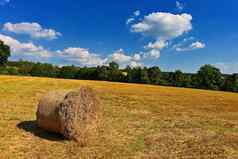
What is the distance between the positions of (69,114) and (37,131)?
1390 mm

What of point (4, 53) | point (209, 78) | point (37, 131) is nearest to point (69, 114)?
point (37, 131)

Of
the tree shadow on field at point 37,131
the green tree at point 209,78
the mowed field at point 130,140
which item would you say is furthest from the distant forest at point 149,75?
the tree shadow on field at point 37,131

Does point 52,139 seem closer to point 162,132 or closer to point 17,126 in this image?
point 17,126

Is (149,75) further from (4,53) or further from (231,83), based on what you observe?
(4,53)

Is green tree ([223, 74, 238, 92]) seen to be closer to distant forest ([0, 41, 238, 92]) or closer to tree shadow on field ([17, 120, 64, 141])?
distant forest ([0, 41, 238, 92])

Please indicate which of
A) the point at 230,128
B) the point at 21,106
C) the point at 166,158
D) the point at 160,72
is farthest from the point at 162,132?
the point at 160,72

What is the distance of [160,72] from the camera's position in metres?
57.5

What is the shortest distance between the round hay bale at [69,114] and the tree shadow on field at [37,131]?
17cm

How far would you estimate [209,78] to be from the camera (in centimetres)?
5297

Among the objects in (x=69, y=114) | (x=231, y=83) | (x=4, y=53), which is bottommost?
(x=69, y=114)

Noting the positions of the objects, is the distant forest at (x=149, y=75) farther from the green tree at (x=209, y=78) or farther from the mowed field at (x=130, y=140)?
the mowed field at (x=130, y=140)

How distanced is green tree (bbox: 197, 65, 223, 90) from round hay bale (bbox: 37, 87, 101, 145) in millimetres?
47711

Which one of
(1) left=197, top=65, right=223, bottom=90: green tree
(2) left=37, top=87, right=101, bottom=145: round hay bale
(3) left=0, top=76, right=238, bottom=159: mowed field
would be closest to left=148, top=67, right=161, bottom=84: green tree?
(1) left=197, top=65, right=223, bottom=90: green tree

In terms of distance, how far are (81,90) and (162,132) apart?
300 cm
